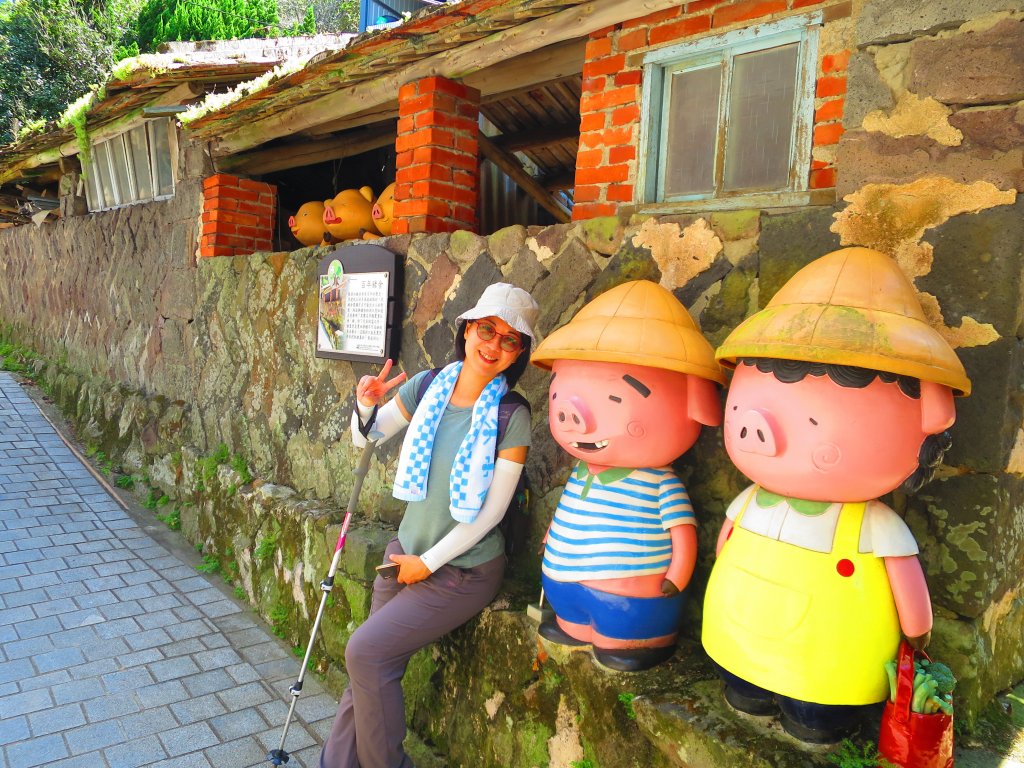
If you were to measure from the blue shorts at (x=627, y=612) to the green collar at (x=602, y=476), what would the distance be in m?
0.33

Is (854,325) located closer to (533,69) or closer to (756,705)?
(756,705)

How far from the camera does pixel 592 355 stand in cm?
232

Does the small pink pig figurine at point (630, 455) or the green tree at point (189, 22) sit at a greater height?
the green tree at point (189, 22)

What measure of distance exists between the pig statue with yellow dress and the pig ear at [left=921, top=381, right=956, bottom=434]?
13.0 feet

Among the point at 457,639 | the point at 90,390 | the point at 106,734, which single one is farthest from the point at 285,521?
the point at 90,390

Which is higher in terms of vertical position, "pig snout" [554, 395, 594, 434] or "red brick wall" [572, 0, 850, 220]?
"red brick wall" [572, 0, 850, 220]

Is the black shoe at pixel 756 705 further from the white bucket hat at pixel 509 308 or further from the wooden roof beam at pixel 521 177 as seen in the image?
the wooden roof beam at pixel 521 177

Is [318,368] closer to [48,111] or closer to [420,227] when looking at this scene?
[420,227]

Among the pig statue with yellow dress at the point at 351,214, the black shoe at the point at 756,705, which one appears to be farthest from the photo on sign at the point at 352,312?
the black shoe at the point at 756,705

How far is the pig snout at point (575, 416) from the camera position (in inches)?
94.3

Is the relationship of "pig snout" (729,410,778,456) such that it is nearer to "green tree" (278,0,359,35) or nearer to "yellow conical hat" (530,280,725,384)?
"yellow conical hat" (530,280,725,384)

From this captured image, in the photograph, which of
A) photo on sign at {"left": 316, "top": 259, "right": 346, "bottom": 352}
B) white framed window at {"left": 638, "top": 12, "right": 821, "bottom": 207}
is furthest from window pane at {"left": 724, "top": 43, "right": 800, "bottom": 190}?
photo on sign at {"left": 316, "top": 259, "right": 346, "bottom": 352}

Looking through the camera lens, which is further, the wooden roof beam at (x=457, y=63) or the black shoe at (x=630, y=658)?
the wooden roof beam at (x=457, y=63)

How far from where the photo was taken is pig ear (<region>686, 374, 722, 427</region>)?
2.39 metres
